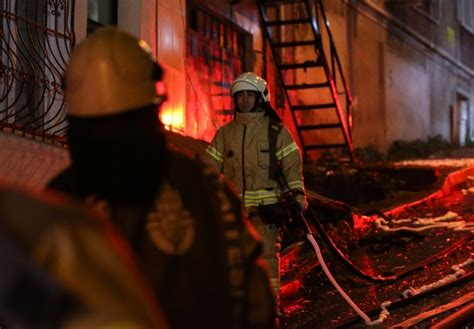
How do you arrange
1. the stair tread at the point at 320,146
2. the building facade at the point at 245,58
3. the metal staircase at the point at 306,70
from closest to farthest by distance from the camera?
1. the building facade at the point at 245,58
2. the metal staircase at the point at 306,70
3. the stair tread at the point at 320,146

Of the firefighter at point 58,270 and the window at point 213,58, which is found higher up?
the window at point 213,58

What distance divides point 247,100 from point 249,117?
0.44ft

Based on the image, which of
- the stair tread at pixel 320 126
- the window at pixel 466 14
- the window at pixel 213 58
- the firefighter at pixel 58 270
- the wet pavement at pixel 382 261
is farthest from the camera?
the window at pixel 466 14

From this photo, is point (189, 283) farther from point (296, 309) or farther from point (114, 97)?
point (296, 309)

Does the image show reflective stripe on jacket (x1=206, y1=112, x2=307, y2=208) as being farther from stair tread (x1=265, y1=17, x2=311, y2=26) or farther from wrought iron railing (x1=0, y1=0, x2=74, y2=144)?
stair tread (x1=265, y1=17, x2=311, y2=26)

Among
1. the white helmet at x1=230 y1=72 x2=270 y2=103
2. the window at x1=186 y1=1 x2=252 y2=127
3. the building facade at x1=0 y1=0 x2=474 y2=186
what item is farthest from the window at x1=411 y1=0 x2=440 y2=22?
the white helmet at x1=230 y1=72 x2=270 y2=103

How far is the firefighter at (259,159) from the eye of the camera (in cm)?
498

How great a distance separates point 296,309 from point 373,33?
1194cm

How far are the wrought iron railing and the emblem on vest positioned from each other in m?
4.24

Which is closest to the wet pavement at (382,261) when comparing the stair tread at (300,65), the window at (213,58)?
the stair tread at (300,65)

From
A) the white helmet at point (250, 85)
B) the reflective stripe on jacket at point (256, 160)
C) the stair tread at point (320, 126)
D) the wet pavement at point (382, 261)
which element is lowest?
the wet pavement at point (382, 261)

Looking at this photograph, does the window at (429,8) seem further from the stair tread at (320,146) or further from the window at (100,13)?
the window at (100,13)

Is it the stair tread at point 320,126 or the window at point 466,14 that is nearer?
the stair tread at point 320,126

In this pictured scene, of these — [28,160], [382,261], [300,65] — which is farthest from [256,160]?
[300,65]
